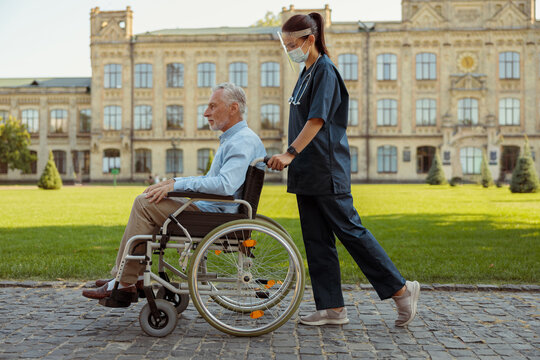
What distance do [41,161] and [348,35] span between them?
88.5 ft

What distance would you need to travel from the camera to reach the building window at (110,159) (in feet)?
145

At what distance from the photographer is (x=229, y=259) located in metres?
4.06

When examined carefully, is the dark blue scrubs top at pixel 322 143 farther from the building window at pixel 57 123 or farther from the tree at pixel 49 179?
the building window at pixel 57 123

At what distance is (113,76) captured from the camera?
44.1 metres

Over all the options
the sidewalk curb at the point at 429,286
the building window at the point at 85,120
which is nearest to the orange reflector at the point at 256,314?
the sidewalk curb at the point at 429,286

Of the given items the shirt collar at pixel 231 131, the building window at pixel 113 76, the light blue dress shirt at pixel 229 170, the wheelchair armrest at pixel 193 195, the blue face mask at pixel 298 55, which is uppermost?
the building window at pixel 113 76

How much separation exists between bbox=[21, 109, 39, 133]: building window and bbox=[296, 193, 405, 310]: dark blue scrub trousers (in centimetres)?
4767

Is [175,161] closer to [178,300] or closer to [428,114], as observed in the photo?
[428,114]

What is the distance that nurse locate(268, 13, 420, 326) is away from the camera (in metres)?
3.88

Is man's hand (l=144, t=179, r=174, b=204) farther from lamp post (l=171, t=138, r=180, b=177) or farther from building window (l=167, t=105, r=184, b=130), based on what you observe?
building window (l=167, t=105, r=184, b=130)

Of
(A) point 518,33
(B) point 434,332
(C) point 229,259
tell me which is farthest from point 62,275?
(A) point 518,33

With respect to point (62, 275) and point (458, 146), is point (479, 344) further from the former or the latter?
point (458, 146)

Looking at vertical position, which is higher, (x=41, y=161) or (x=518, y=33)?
(x=518, y=33)

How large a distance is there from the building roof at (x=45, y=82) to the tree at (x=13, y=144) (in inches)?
261
